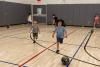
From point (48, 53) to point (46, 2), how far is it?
17.5m

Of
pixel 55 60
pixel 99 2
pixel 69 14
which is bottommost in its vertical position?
pixel 55 60

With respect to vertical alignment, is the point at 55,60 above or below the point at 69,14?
below

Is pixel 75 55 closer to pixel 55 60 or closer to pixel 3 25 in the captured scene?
pixel 55 60

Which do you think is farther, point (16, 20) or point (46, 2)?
point (46, 2)

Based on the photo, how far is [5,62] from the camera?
218 inches

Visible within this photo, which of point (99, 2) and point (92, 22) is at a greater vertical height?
point (99, 2)

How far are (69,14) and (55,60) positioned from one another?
16.9 metres

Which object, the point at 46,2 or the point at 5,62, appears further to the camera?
the point at 46,2

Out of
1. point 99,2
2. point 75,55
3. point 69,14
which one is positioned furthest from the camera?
point 69,14

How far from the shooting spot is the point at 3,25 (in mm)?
18797

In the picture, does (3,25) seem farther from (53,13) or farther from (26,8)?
(53,13)

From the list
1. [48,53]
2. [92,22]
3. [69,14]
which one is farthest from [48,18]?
[48,53]

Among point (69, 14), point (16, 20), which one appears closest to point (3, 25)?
point (16, 20)

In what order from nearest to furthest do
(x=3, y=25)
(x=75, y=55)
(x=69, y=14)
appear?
(x=75, y=55)
(x=3, y=25)
(x=69, y=14)
